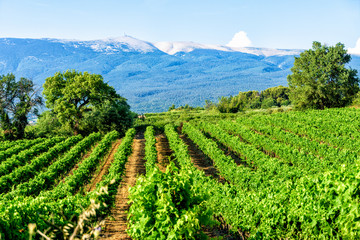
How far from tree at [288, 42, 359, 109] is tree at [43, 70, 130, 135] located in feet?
103

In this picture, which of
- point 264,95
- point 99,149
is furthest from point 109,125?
point 264,95

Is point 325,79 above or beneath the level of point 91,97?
above

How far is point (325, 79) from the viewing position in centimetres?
3997

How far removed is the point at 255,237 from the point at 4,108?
38258 mm

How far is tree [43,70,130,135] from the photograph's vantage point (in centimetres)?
3077

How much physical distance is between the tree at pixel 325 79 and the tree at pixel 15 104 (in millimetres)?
42282

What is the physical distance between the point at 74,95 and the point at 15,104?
11.1m

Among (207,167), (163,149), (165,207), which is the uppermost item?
(165,207)

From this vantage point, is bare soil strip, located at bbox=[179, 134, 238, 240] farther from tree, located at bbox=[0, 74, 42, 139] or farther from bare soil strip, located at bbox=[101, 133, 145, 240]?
tree, located at bbox=[0, 74, 42, 139]

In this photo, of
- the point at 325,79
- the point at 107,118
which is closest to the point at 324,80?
the point at 325,79

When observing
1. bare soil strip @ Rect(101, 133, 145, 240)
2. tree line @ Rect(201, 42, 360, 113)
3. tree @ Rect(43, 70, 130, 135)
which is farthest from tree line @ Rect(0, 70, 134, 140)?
tree line @ Rect(201, 42, 360, 113)

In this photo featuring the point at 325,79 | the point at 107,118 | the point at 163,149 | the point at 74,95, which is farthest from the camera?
the point at 325,79

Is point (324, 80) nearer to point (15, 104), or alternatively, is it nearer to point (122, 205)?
point (122, 205)

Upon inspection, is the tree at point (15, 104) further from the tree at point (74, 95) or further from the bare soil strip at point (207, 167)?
the bare soil strip at point (207, 167)
